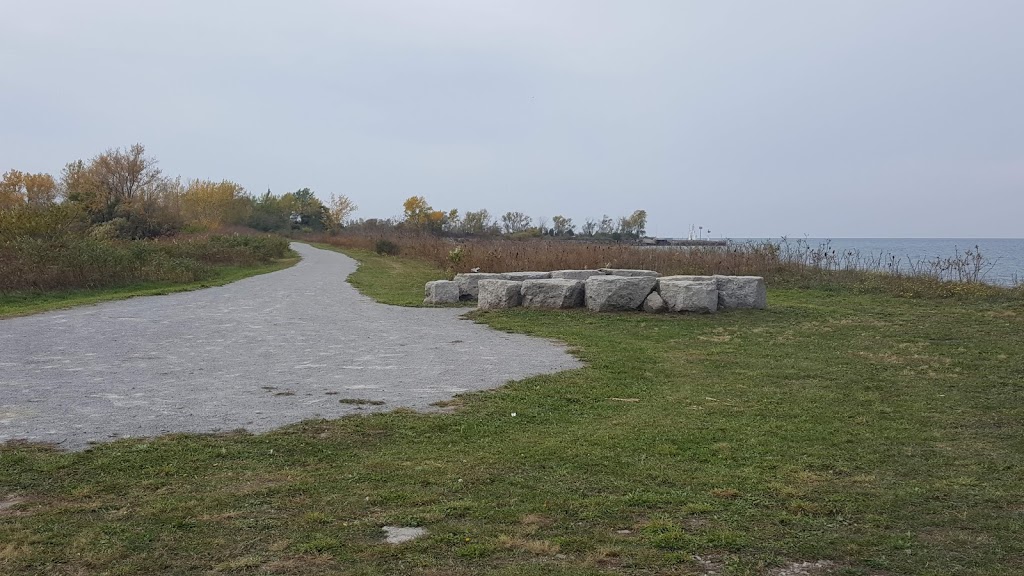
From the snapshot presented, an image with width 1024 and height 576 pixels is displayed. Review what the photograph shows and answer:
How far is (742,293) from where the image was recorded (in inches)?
588

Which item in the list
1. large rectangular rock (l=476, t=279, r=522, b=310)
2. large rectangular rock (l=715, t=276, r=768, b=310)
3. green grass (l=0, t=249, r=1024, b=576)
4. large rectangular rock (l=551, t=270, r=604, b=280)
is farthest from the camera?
large rectangular rock (l=551, t=270, r=604, b=280)

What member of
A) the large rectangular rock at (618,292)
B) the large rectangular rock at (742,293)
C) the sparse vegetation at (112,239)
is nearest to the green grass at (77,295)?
the sparse vegetation at (112,239)

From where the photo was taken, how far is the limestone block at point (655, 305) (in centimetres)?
1462

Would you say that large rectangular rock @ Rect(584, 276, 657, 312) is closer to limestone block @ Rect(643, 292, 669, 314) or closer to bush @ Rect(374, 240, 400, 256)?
limestone block @ Rect(643, 292, 669, 314)

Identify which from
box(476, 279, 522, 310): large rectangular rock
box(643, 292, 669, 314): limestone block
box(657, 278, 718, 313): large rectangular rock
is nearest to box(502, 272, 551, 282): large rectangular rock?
box(476, 279, 522, 310): large rectangular rock

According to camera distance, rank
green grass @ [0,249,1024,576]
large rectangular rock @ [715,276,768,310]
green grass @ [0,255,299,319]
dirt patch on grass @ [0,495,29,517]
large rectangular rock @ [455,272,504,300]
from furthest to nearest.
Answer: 1. large rectangular rock @ [455,272,504,300]
2. green grass @ [0,255,299,319]
3. large rectangular rock @ [715,276,768,310]
4. dirt patch on grass @ [0,495,29,517]
5. green grass @ [0,249,1024,576]

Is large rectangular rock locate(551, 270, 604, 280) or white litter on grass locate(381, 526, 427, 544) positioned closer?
white litter on grass locate(381, 526, 427, 544)

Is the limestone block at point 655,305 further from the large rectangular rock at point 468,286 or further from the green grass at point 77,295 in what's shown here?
the green grass at point 77,295

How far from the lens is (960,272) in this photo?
60.6ft

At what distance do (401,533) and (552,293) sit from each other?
11556 millimetres

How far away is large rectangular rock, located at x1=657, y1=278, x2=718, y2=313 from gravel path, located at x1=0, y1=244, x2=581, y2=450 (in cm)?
400

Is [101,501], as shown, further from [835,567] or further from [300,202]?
[300,202]

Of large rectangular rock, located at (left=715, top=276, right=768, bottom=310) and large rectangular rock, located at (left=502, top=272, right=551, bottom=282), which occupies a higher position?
large rectangular rock, located at (left=502, top=272, right=551, bottom=282)

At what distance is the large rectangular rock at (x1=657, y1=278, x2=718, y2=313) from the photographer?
1437 centimetres
